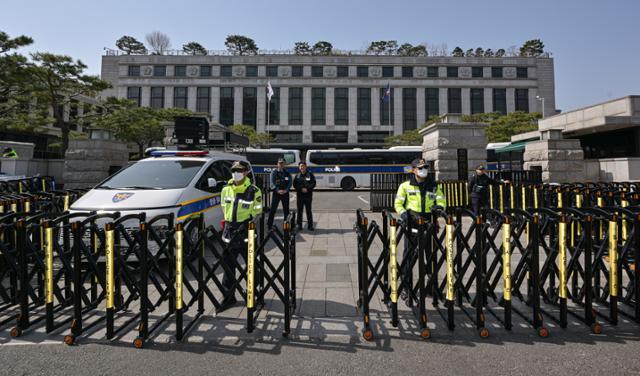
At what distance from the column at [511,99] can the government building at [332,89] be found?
154 millimetres

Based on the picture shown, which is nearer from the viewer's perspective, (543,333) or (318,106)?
(543,333)

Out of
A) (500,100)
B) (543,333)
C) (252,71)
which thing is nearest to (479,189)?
(543,333)

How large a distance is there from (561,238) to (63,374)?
5.01 meters

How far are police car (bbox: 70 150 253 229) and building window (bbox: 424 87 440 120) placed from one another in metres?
50.0

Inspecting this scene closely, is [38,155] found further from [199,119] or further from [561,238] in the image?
[561,238]

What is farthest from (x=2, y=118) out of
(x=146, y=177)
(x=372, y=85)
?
(x=372, y=85)

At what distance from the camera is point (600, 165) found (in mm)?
16781

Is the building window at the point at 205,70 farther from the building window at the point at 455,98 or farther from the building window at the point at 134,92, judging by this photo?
the building window at the point at 455,98

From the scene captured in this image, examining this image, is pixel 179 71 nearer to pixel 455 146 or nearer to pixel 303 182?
pixel 455 146

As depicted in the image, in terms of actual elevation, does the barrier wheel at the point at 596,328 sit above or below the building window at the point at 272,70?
below

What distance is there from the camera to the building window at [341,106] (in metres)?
52.8

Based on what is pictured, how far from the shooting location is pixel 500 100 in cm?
5297

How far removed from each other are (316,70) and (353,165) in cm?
3248

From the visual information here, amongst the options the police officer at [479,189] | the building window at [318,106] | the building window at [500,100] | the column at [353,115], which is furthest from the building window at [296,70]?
the police officer at [479,189]
